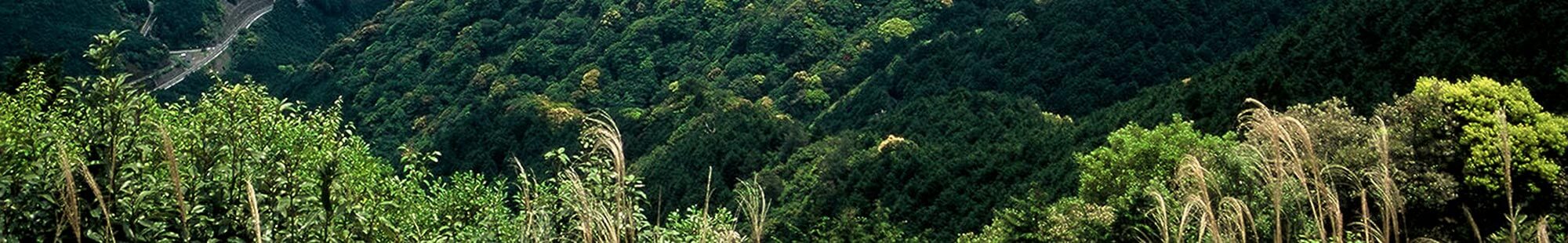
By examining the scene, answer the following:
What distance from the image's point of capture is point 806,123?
82938mm

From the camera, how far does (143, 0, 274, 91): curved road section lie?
407 ft

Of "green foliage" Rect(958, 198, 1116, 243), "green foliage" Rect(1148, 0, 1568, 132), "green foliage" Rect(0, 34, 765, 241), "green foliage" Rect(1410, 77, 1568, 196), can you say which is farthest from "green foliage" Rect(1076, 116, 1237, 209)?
"green foliage" Rect(0, 34, 765, 241)

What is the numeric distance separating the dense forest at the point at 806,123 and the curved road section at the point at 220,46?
4.97ft

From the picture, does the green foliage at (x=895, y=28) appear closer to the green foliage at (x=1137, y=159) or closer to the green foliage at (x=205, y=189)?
the green foliage at (x=1137, y=159)

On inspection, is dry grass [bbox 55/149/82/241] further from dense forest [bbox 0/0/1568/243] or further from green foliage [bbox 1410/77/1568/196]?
green foliage [bbox 1410/77/1568/196]

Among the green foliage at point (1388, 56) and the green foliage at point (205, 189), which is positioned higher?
the green foliage at point (1388, 56)

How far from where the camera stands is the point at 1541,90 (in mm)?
28938

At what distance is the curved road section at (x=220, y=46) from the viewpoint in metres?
124

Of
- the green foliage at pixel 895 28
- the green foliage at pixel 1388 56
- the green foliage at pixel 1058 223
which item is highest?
the green foliage at pixel 895 28

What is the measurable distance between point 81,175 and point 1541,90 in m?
29.0

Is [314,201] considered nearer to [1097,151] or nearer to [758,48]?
[1097,151]

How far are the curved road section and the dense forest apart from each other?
4.97 feet

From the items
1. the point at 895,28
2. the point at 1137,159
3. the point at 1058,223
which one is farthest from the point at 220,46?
the point at 1058,223

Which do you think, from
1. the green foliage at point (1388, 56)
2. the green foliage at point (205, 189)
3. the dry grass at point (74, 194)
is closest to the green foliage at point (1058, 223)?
the green foliage at point (1388, 56)
